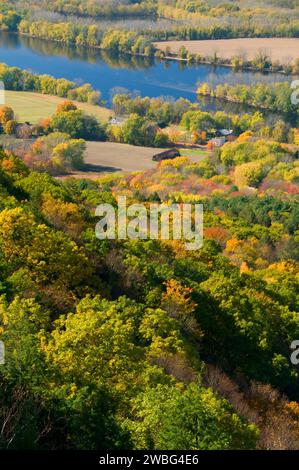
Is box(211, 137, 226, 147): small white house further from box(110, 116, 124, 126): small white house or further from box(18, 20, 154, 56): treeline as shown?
box(18, 20, 154, 56): treeline

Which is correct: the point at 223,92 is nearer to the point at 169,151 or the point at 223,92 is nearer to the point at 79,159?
the point at 169,151

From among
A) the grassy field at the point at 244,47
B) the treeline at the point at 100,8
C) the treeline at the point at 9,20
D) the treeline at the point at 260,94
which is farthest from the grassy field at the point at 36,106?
the treeline at the point at 100,8

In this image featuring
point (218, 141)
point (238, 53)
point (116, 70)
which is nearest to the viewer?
point (218, 141)

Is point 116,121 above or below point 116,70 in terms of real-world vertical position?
below

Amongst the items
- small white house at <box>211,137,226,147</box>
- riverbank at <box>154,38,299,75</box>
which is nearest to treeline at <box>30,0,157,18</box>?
riverbank at <box>154,38,299,75</box>

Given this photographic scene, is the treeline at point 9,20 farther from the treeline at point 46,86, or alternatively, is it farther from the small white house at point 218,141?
the small white house at point 218,141

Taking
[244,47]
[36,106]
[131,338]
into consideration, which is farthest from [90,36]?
[131,338]

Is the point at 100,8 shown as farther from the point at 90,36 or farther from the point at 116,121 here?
the point at 116,121
